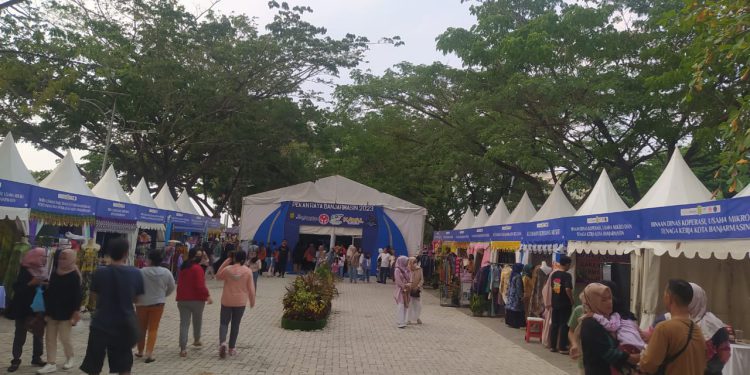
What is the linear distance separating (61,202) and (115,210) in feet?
9.73

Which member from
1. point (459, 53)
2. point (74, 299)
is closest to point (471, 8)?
point (459, 53)

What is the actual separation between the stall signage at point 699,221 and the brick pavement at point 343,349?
8.39ft

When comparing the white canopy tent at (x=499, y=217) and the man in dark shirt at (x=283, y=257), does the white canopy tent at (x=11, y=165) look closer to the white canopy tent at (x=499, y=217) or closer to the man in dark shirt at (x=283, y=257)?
the white canopy tent at (x=499, y=217)

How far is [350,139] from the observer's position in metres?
31.9

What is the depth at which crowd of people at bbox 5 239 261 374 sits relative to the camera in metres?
5.28

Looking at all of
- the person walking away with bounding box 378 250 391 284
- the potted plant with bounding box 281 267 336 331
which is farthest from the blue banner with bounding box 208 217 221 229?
the potted plant with bounding box 281 267 336 331

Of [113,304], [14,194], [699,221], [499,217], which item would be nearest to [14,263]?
[14,194]

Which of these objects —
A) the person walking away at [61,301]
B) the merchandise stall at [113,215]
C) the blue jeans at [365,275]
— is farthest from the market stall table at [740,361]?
the blue jeans at [365,275]

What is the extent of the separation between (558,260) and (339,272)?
15.8 meters

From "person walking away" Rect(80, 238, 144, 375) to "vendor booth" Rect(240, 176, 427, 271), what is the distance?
21096 millimetres

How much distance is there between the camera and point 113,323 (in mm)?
5250

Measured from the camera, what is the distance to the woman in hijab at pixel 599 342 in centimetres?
392

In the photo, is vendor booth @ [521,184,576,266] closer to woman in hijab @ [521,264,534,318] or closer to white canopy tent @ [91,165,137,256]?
woman in hijab @ [521,264,534,318]

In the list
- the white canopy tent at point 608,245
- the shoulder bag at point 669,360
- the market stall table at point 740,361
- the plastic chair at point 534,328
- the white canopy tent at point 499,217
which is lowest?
the plastic chair at point 534,328
